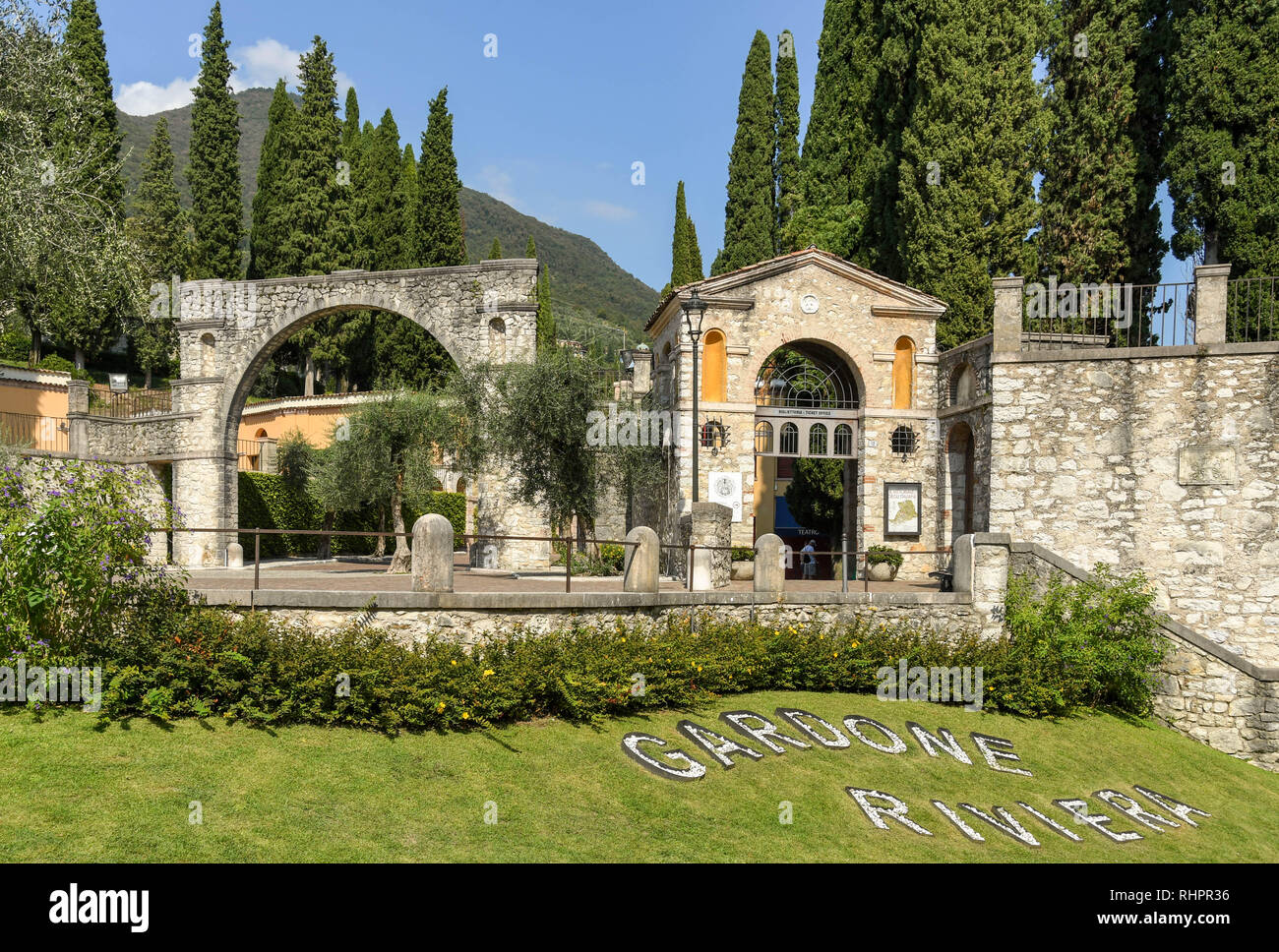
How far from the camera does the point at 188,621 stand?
36.0 feet

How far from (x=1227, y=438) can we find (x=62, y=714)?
58.6 feet

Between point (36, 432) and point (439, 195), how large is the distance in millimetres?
19380

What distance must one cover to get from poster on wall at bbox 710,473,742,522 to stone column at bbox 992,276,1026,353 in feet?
20.0

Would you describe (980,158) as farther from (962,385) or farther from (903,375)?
(962,385)

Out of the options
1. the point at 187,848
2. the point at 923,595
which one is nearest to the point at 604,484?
the point at 923,595

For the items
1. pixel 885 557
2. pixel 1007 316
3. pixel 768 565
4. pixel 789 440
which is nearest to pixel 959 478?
pixel 885 557

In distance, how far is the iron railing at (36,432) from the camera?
25891mm

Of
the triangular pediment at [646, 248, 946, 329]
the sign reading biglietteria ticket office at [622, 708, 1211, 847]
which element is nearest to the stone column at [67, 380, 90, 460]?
the triangular pediment at [646, 248, 946, 329]

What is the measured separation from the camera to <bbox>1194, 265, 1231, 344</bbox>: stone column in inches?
674

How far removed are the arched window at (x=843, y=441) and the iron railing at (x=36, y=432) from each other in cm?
2006

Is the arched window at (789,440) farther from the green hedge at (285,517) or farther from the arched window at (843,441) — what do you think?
the green hedge at (285,517)

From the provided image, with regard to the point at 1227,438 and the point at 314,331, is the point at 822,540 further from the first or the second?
the point at 314,331

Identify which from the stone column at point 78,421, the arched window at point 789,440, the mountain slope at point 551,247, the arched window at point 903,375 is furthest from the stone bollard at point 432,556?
the mountain slope at point 551,247

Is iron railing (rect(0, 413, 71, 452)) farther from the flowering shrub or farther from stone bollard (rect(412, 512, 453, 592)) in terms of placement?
stone bollard (rect(412, 512, 453, 592))
